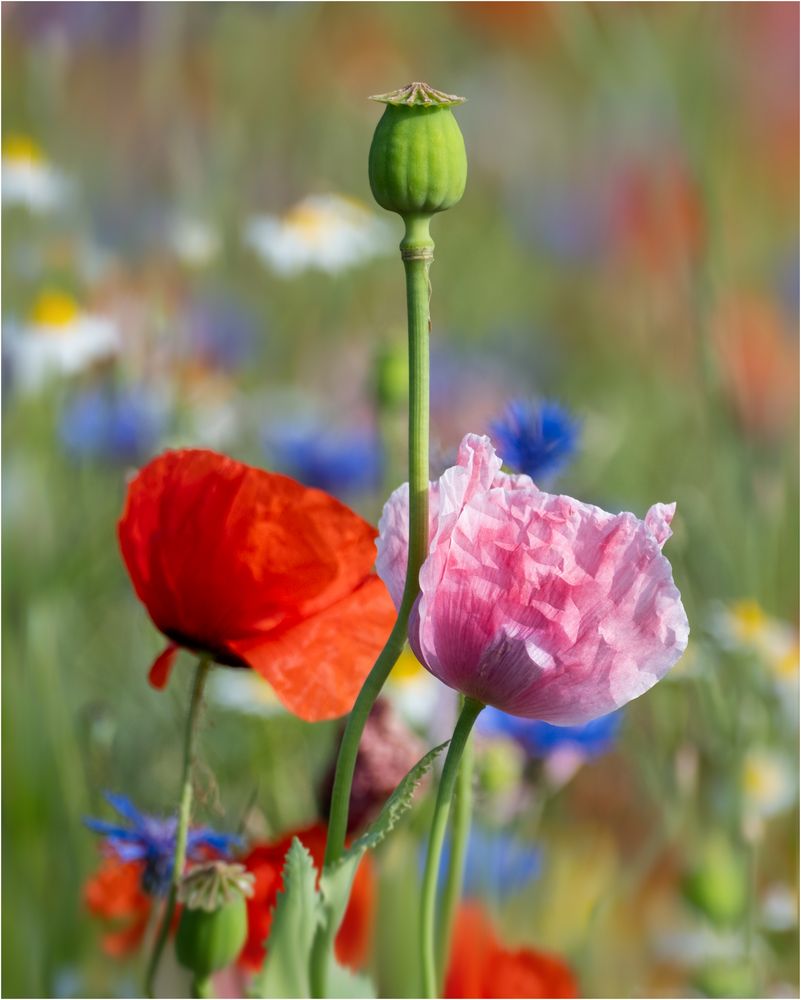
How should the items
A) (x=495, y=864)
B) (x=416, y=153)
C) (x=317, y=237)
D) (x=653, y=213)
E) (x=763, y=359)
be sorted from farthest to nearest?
(x=653, y=213) → (x=763, y=359) → (x=317, y=237) → (x=495, y=864) → (x=416, y=153)

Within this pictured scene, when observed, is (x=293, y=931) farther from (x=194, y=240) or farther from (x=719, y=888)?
(x=194, y=240)

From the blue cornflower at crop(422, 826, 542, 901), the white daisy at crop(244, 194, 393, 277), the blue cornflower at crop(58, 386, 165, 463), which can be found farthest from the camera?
the white daisy at crop(244, 194, 393, 277)

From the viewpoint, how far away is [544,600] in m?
0.20

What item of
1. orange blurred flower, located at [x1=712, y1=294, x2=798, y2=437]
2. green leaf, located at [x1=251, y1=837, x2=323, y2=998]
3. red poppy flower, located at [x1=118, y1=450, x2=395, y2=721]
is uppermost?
red poppy flower, located at [x1=118, y1=450, x2=395, y2=721]

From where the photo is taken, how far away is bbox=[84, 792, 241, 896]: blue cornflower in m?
0.28

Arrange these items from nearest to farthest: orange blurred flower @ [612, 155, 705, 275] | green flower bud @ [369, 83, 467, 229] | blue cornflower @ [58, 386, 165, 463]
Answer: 1. green flower bud @ [369, 83, 467, 229]
2. blue cornflower @ [58, 386, 165, 463]
3. orange blurred flower @ [612, 155, 705, 275]

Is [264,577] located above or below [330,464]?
above

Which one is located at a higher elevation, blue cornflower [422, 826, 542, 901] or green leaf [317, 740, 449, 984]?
green leaf [317, 740, 449, 984]

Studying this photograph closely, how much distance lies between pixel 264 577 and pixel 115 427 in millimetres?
471

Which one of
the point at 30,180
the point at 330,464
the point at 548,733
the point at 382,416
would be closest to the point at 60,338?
the point at 30,180

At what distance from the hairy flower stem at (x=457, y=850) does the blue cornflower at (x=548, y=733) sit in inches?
5.8

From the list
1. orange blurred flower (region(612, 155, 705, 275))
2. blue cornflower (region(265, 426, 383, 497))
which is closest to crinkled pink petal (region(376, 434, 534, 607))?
blue cornflower (region(265, 426, 383, 497))

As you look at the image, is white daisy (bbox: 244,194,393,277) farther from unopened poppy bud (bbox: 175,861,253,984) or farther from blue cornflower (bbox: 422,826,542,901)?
unopened poppy bud (bbox: 175,861,253,984)

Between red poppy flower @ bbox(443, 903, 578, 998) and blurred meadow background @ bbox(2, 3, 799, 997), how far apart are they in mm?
20
